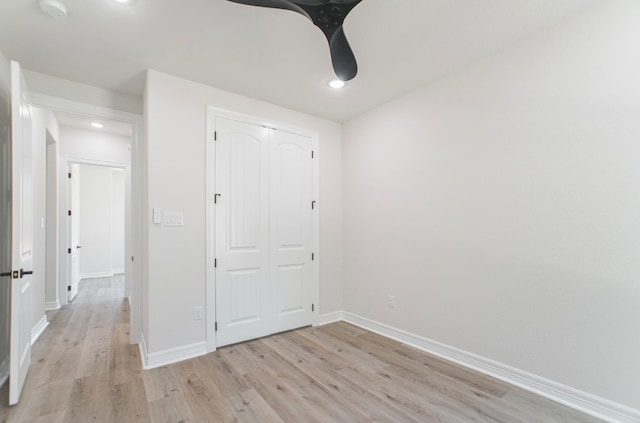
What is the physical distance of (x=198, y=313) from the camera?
2682 millimetres

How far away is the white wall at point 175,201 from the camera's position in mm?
2475

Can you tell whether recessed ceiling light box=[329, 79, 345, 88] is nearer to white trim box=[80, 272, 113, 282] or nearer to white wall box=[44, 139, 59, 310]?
white wall box=[44, 139, 59, 310]

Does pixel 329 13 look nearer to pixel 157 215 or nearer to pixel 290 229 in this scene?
pixel 157 215

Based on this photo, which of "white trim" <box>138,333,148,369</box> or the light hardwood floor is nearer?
the light hardwood floor

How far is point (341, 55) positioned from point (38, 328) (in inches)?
161

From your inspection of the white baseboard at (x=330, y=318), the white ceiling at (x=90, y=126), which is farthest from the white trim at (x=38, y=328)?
the white baseboard at (x=330, y=318)

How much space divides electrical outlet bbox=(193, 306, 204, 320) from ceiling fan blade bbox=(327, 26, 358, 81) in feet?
7.49

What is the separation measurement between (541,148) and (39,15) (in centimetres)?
337

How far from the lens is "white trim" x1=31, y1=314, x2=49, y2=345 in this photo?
9.79 feet

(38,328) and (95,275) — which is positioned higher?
(38,328)

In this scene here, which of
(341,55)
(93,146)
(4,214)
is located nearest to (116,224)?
(93,146)

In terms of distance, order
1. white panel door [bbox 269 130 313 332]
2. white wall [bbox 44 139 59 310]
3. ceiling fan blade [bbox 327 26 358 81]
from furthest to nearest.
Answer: white wall [bbox 44 139 59 310] → white panel door [bbox 269 130 313 332] → ceiling fan blade [bbox 327 26 358 81]

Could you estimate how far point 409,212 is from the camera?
2.92 meters

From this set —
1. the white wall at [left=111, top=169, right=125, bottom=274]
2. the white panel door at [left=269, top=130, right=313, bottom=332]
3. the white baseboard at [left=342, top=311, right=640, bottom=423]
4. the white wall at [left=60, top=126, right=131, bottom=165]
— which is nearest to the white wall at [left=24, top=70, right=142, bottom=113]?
the white panel door at [left=269, top=130, right=313, bottom=332]
